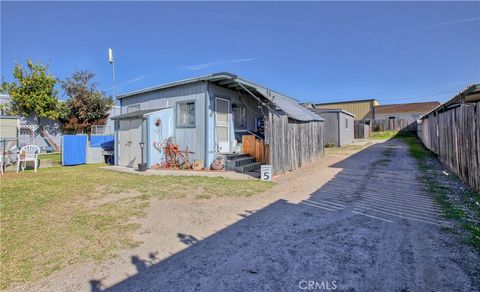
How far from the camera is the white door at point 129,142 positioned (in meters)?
10.8


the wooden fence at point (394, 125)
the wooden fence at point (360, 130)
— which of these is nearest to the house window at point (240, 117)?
the wooden fence at point (360, 130)

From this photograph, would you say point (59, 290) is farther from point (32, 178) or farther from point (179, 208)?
point (32, 178)

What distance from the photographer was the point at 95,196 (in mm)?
6105

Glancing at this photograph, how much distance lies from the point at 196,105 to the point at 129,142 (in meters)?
3.44

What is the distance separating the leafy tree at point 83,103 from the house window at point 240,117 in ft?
51.3

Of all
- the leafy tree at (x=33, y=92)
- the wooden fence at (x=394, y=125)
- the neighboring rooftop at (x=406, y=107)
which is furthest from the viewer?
the neighboring rooftop at (x=406, y=107)

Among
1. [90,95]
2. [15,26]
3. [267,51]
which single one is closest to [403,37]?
[267,51]

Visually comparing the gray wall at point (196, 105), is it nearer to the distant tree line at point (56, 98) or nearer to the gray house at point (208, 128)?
the gray house at point (208, 128)

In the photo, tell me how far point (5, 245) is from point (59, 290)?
1.63 m

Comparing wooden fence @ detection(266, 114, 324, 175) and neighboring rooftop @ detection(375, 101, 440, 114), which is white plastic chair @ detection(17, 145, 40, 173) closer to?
wooden fence @ detection(266, 114, 324, 175)

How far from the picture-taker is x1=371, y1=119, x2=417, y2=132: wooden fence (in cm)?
3272

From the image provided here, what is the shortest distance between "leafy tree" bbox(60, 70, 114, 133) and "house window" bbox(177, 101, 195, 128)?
14807 mm

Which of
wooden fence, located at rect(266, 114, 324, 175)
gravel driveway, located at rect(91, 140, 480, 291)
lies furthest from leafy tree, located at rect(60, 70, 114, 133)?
gravel driveway, located at rect(91, 140, 480, 291)

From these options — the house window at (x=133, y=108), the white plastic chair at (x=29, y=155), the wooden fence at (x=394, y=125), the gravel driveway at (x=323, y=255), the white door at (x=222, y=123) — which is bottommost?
the gravel driveway at (x=323, y=255)
